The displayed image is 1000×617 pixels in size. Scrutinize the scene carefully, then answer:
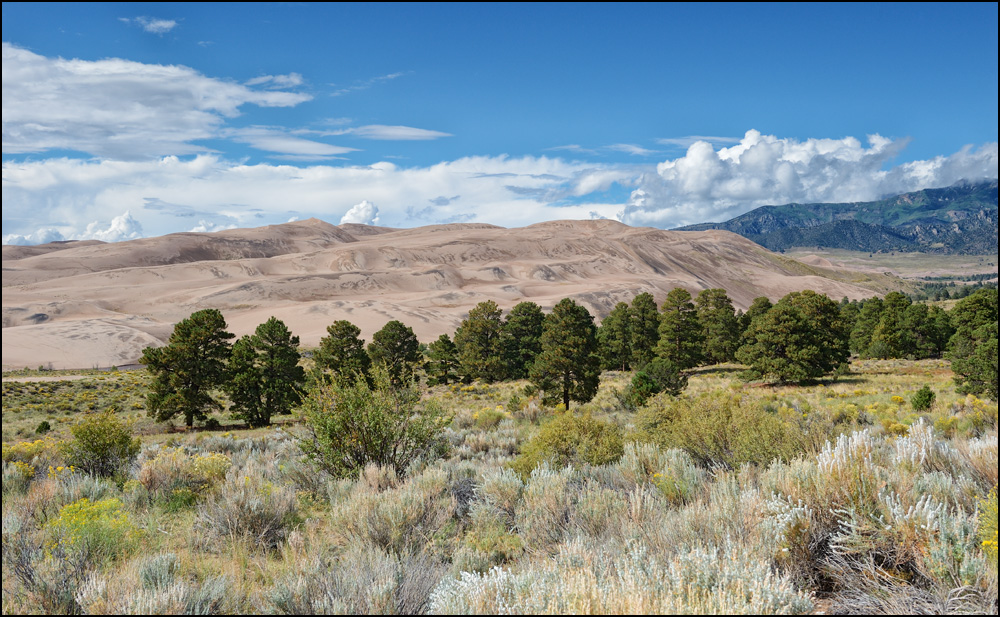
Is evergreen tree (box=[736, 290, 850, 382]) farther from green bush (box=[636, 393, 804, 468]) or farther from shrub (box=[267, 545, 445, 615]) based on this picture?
shrub (box=[267, 545, 445, 615])

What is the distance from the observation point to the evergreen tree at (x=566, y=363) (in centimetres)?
2583

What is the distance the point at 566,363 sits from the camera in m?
25.6

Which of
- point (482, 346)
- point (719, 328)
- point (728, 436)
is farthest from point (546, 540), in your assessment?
point (719, 328)

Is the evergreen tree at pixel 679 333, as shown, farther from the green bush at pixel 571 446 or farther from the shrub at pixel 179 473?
the shrub at pixel 179 473

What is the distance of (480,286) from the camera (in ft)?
459

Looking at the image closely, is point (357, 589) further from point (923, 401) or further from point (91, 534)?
point (923, 401)

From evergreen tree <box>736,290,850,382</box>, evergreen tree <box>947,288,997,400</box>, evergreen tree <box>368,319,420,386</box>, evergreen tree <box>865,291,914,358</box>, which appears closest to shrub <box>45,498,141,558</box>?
evergreen tree <box>947,288,997,400</box>

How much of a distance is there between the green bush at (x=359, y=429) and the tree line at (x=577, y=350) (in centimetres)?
84

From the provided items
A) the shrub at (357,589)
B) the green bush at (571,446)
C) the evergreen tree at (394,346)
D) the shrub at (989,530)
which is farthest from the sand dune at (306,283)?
the shrub at (989,530)

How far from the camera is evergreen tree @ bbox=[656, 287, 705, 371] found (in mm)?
43062

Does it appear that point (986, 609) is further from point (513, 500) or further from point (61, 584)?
point (61, 584)

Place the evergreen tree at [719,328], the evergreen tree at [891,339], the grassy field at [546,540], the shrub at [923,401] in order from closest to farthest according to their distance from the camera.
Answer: the grassy field at [546,540]
the shrub at [923,401]
the evergreen tree at [891,339]
the evergreen tree at [719,328]

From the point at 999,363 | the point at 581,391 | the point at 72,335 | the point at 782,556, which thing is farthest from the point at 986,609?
the point at 72,335

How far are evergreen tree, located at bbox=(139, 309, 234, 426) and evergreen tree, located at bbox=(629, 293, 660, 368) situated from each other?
34.6 metres
